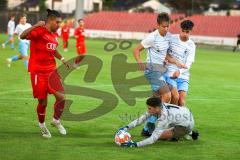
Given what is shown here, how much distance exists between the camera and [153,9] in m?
79.4

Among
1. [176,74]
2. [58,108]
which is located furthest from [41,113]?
[176,74]

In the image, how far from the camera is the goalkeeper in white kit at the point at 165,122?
10109 millimetres

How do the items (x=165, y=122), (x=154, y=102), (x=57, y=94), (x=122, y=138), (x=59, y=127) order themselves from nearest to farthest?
(x=154, y=102) < (x=165, y=122) < (x=122, y=138) < (x=57, y=94) < (x=59, y=127)

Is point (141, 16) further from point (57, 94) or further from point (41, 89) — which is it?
point (41, 89)

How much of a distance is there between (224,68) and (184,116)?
2024 centimetres

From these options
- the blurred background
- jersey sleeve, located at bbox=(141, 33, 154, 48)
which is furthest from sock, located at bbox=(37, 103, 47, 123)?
the blurred background

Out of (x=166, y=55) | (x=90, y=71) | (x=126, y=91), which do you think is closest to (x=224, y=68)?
(x=90, y=71)

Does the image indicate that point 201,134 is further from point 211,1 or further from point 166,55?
point 211,1

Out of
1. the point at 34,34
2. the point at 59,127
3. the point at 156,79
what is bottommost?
the point at 59,127

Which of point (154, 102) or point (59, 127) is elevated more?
point (154, 102)

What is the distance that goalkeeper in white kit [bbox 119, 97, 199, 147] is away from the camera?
33.2 ft

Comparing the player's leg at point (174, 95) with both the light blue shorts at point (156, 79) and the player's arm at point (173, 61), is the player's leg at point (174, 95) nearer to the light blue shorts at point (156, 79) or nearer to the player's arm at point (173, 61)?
the light blue shorts at point (156, 79)

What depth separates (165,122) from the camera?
10.2 meters

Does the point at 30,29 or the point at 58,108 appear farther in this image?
the point at 58,108
